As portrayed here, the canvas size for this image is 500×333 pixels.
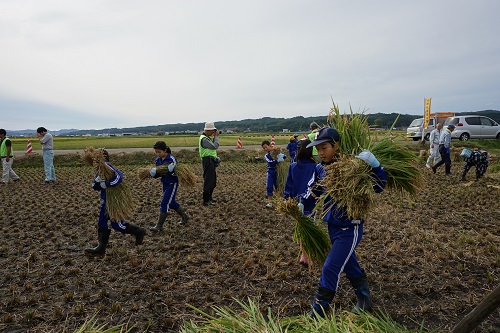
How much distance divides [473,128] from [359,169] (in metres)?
19.9

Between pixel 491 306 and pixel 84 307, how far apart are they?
3.30m

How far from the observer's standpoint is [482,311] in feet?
5.10

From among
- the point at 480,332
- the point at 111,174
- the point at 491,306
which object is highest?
the point at 111,174

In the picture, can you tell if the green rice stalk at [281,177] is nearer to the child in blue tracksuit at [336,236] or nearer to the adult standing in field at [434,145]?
the child in blue tracksuit at [336,236]

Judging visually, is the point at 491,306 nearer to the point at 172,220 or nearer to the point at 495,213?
the point at 172,220

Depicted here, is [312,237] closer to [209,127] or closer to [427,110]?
[209,127]

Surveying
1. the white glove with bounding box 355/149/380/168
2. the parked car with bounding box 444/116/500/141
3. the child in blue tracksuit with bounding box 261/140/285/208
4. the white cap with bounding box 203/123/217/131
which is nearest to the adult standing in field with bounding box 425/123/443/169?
the child in blue tracksuit with bounding box 261/140/285/208

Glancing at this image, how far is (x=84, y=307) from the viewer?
130 inches

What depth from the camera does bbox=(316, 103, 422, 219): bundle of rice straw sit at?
267cm

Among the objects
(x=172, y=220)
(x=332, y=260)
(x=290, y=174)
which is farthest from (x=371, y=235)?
(x=172, y=220)

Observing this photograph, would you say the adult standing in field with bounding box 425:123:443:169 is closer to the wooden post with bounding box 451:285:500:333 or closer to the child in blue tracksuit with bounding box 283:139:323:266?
the child in blue tracksuit with bounding box 283:139:323:266

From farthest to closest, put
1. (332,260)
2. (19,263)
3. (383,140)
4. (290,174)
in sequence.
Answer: (290,174), (19,263), (383,140), (332,260)

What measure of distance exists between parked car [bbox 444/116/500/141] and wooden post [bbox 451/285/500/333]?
1970cm

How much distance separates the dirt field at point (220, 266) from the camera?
3.26m
